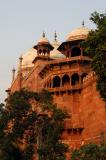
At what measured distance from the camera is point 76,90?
28.4 meters

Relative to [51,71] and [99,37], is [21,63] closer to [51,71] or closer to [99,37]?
[51,71]

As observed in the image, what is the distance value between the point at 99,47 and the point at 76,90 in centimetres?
1434

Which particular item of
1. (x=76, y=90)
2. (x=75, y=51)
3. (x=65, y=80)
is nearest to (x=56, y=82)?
(x=65, y=80)

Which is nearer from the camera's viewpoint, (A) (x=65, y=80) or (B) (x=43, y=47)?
(A) (x=65, y=80)

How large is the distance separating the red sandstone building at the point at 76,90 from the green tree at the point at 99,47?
10.5 m

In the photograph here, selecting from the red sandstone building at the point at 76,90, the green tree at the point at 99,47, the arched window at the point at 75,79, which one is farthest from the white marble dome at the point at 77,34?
the green tree at the point at 99,47

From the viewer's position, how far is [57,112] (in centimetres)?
2067

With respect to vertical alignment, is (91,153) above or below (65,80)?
below

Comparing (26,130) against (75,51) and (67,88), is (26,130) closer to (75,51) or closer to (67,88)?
(67,88)

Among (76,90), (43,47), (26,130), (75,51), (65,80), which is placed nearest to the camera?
(26,130)

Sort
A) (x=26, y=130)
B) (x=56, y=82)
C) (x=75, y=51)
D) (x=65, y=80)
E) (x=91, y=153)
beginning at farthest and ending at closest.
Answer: (x=75, y=51)
(x=56, y=82)
(x=65, y=80)
(x=26, y=130)
(x=91, y=153)

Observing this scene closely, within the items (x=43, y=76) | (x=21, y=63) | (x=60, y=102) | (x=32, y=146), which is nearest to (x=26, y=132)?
(x=32, y=146)

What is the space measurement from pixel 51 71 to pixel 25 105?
383 inches

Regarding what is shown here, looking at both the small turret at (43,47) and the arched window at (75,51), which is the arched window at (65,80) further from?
the small turret at (43,47)
